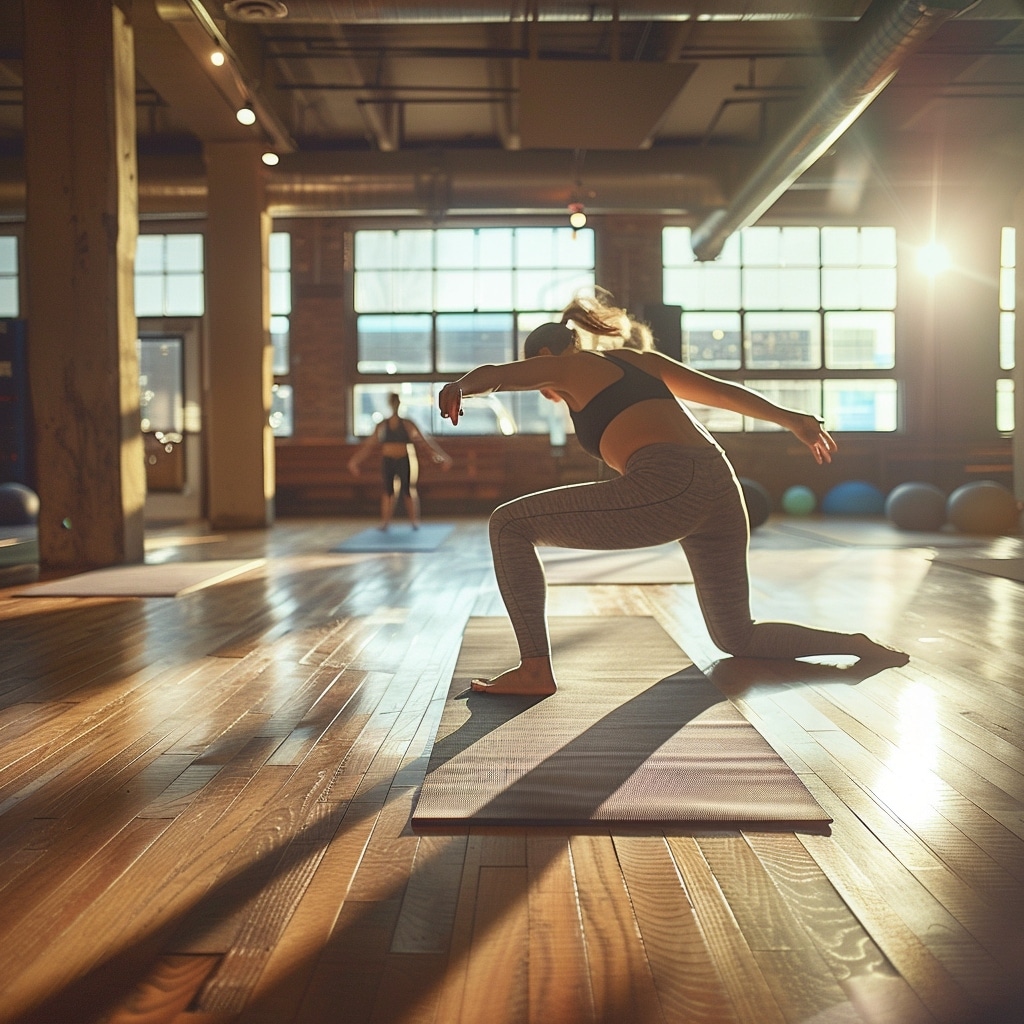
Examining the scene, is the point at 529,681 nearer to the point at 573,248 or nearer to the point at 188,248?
the point at 573,248

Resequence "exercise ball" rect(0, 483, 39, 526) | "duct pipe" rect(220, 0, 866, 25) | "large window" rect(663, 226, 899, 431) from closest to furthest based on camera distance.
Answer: "duct pipe" rect(220, 0, 866, 25), "exercise ball" rect(0, 483, 39, 526), "large window" rect(663, 226, 899, 431)

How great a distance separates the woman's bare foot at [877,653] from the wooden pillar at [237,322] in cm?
735

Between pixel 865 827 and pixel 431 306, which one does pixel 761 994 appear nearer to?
pixel 865 827

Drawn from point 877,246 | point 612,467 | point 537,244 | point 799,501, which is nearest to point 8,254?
point 537,244

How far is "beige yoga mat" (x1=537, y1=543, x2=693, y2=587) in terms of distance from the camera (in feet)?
17.9

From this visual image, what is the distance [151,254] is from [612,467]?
11.2 m

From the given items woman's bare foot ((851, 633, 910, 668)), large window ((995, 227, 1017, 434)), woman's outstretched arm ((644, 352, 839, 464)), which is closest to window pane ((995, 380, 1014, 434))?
large window ((995, 227, 1017, 434))

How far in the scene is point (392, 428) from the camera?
8820 millimetres

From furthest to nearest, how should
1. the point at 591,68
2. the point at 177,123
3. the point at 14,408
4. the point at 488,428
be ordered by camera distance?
the point at 488,428
the point at 14,408
the point at 177,123
the point at 591,68

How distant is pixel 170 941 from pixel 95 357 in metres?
5.53

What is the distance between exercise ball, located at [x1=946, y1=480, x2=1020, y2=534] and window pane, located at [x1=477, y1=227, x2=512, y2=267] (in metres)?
6.27

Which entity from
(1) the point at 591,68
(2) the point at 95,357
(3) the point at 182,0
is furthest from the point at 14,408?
(1) the point at 591,68

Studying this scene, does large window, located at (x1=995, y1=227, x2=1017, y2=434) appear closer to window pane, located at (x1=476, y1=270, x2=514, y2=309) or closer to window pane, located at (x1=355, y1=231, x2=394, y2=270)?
window pane, located at (x1=476, y1=270, x2=514, y2=309)

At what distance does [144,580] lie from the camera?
555 cm
